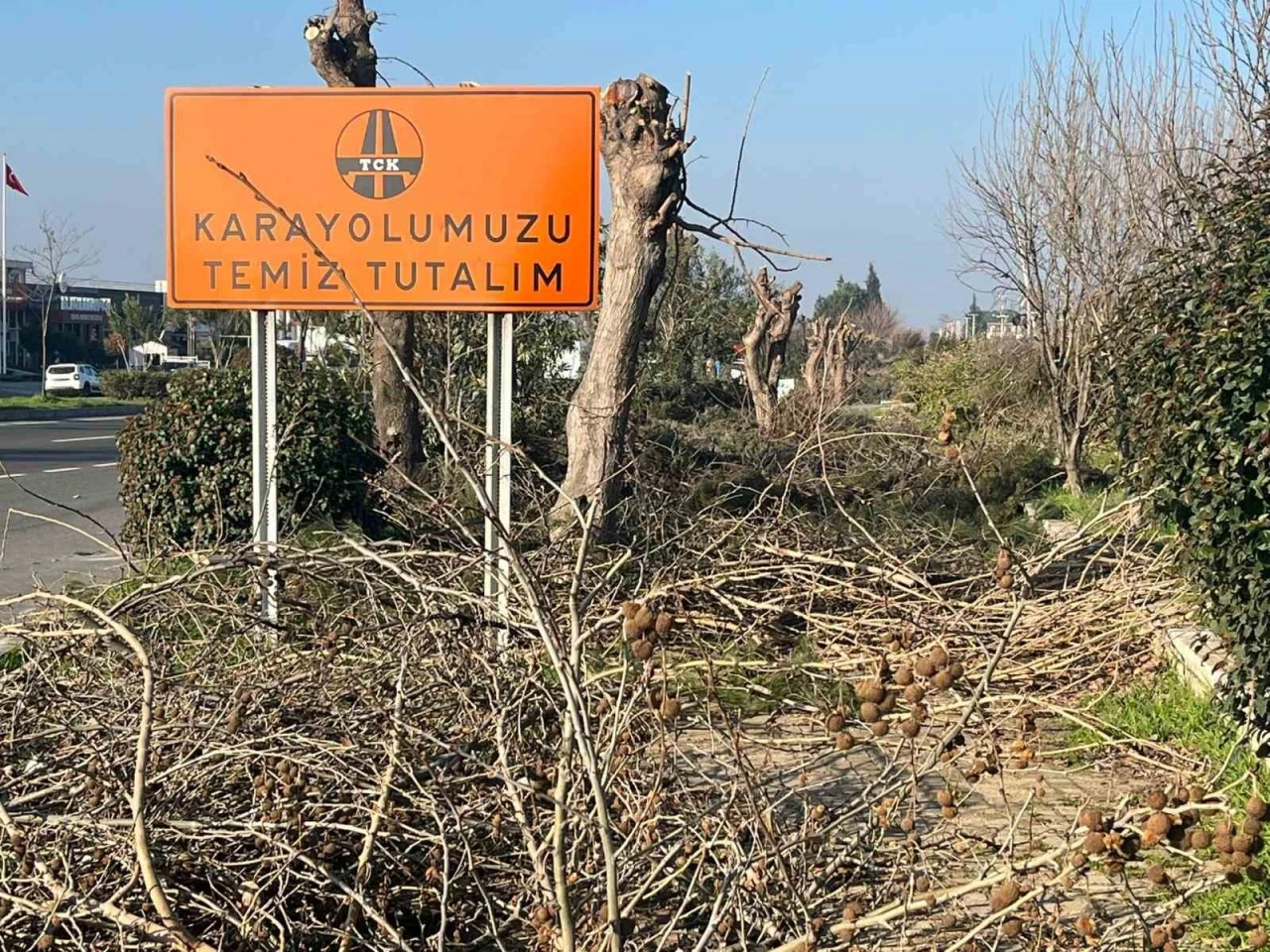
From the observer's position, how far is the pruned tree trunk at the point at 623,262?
25.7ft

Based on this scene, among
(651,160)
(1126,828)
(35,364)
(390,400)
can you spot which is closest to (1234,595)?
(1126,828)

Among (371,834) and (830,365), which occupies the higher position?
(830,365)

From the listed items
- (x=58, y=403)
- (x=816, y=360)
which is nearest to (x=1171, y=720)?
(x=816, y=360)

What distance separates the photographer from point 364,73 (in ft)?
33.8

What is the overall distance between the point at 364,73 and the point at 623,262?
3527 mm

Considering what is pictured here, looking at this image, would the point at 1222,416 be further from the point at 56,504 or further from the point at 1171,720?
the point at 56,504

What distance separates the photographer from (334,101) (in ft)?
22.0

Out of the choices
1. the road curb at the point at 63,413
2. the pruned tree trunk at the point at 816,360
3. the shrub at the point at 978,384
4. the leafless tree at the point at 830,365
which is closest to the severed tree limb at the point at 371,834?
the leafless tree at the point at 830,365

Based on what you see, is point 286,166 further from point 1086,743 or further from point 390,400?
point 1086,743

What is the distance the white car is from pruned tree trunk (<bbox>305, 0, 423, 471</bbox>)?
3542 cm

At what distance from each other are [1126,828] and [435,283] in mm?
4960

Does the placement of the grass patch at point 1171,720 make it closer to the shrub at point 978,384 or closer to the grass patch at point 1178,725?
the grass patch at point 1178,725

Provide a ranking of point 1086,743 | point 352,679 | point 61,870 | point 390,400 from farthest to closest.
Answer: point 390,400 < point 1086,743 < point 352,679 < point 61,870

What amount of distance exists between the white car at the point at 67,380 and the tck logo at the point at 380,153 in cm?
3891
